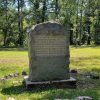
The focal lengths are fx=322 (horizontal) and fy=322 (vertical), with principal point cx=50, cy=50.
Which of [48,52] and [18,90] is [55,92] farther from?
[48,52]

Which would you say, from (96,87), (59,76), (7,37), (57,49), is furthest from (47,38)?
(7,37)

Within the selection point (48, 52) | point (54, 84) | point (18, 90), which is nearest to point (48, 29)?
point (48, 52)

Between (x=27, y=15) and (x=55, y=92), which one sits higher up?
(x=27, y=15)

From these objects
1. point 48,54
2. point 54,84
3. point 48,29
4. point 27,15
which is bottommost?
point 54,84

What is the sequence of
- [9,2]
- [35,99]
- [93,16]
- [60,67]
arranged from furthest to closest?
[93,16] → [9,2] → [60,67] → [35,99]

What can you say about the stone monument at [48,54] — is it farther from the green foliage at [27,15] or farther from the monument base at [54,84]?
the green foliage at [27,15]

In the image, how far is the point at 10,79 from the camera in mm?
12383

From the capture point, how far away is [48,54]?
11156 millimetres

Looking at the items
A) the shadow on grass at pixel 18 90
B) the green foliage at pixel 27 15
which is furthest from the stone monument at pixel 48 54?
the green foliage at pixel 27 15

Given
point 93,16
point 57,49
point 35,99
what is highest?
point 93,16

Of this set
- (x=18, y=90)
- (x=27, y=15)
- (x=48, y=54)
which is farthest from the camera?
(x=27, y=15)

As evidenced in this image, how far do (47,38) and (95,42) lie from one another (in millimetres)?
43981

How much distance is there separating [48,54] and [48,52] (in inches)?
2.7

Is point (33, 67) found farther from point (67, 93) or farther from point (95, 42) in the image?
point (95, 42)
